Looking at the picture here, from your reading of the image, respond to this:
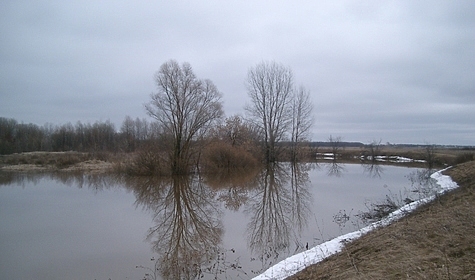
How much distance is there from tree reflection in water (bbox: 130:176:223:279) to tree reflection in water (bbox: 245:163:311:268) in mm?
1089

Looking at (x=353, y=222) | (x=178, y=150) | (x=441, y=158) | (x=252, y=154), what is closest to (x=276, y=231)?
(x=353, y=222)

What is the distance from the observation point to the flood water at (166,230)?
6688mm

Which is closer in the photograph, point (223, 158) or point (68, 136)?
point (223, 158)

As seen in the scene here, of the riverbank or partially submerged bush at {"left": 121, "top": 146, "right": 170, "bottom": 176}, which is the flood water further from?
the riverbank

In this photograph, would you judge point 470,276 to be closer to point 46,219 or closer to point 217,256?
point 217,256

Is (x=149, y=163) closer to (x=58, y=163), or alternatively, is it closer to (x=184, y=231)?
(x=58, y=163)

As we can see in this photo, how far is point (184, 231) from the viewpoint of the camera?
9.49m

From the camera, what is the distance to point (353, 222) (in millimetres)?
9945

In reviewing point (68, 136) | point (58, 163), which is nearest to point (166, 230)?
point (58, 163)

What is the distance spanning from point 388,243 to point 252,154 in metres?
29.5

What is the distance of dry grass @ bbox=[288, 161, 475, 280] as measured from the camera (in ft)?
12.6

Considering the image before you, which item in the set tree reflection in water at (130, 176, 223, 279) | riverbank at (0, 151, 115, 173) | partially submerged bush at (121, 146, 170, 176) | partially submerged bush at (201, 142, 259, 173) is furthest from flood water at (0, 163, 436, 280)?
riverbank at (0, 151, 115, 173)

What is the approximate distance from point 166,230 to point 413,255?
7.12m

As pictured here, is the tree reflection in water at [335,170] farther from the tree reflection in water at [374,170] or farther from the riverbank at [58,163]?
the riverbank at [58,163]
